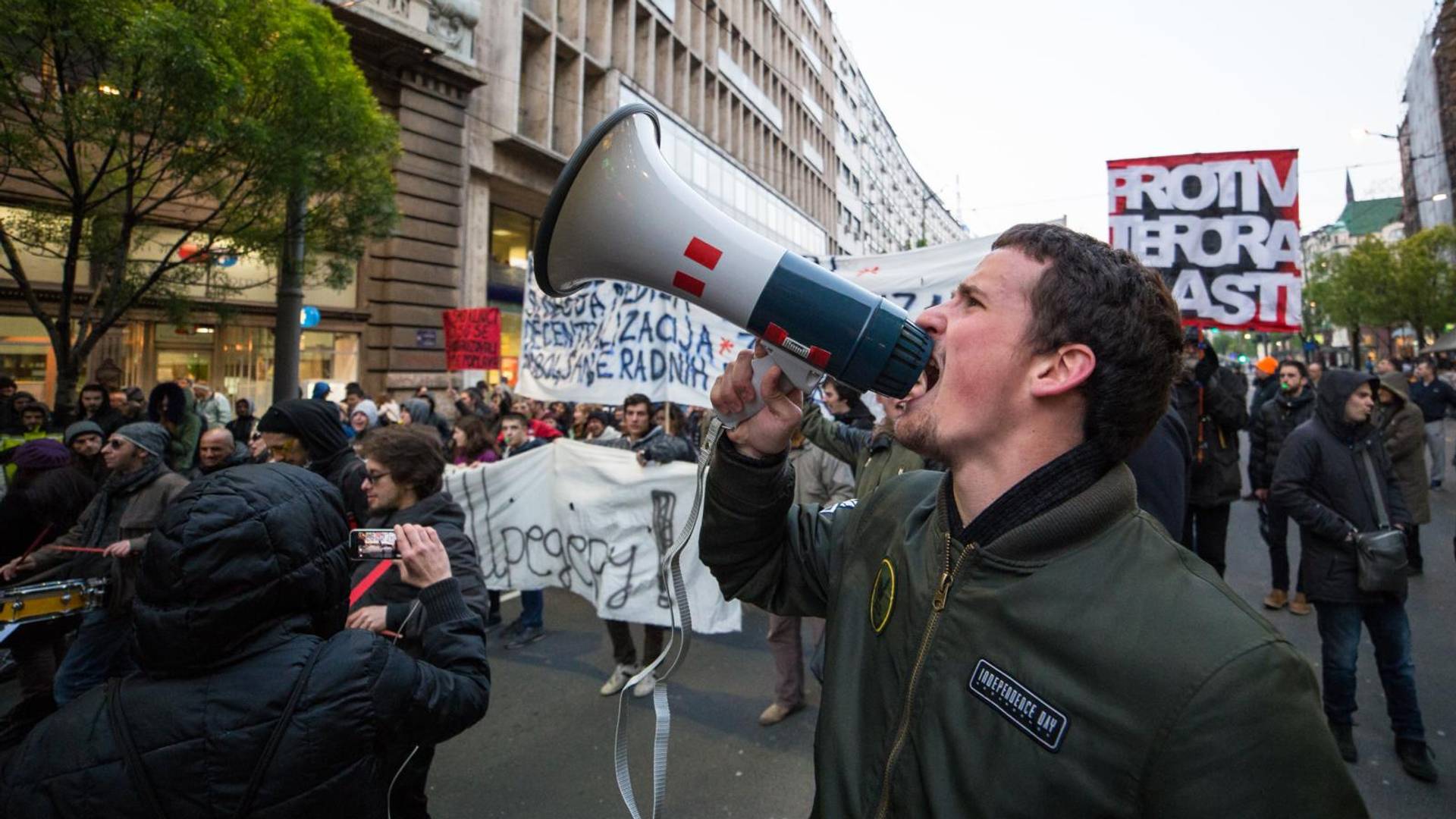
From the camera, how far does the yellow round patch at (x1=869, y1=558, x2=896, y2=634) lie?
1119mm

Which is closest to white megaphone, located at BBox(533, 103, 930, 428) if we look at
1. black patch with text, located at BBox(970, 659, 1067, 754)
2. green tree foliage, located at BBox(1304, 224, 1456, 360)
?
black patch with text, located at BBox(970, 659, 1067, 754)

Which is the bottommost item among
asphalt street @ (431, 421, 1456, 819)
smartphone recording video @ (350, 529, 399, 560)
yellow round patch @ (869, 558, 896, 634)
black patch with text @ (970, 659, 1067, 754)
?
asphalt street @ (431, 421, 1456, 819)

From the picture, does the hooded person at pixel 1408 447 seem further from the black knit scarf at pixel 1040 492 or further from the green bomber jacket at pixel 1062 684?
the green bomber jacket at pixel 1062 684

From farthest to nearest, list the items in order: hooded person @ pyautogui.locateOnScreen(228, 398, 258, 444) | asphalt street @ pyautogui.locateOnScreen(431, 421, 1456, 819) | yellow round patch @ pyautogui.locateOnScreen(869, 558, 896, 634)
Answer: hooded person @ pyautogui.locateOnScreen(228, 398, 258, 444), asphalt street @ pyautogui.locateOnScreen(431, 421, 1456, 819), yellow round patch @ pyautogui.locateOnScreen(869, 558, 896, 634)

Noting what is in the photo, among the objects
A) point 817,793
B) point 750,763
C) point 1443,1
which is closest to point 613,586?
point 750,763

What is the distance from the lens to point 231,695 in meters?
1.24

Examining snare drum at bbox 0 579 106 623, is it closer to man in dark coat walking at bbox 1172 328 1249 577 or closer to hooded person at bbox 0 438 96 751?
hooded person at bbox 0 438 96 751

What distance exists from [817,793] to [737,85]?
97.7 feet

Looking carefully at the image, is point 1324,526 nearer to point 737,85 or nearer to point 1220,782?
point 1220,782

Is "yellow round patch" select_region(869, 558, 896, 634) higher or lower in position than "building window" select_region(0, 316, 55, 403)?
lower

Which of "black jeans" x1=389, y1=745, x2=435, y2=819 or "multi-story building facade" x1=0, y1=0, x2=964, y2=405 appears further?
"multi-story building facade" x1=0, y1=0, x2=964, y2=405

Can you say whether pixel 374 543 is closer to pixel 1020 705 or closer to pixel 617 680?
pixel 1020 705

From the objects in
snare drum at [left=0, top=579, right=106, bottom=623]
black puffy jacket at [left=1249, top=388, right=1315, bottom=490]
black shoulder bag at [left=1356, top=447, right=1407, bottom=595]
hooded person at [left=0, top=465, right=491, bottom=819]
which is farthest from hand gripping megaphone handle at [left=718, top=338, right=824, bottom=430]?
black puffy jacket at [left=1249, top=388, right=1315, bottom=490]

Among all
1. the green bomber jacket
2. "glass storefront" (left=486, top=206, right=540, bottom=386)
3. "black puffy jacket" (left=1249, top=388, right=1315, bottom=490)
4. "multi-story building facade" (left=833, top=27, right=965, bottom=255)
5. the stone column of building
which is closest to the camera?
the green bomber jacket
